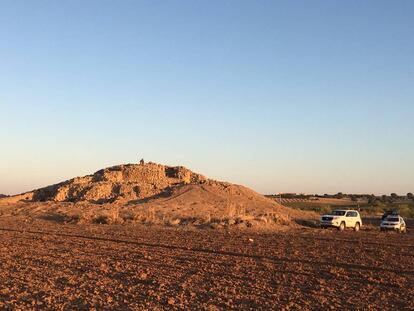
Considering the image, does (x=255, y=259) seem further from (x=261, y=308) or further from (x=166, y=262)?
(x=261, y=308)

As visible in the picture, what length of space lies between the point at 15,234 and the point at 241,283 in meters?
18.8

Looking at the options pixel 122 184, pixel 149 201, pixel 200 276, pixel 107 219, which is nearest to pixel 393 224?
pixel 107 219

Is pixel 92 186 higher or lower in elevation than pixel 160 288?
higher

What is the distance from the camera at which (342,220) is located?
41062mm

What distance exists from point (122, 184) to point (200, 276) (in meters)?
50.2

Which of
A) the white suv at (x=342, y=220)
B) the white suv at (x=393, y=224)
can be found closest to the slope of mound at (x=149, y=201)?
the white suv at (x=342, y=220)

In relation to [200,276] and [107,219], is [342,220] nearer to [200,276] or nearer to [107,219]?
[107,219]

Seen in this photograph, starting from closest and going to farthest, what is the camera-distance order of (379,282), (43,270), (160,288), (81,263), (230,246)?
(160,288)
(379,282)
(43,270)
(81,263)
(230,246)

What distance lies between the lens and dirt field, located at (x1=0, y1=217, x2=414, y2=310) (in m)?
11.9

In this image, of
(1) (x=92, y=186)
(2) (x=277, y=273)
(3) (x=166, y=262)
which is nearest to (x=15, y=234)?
(3) (x=166, y=262)

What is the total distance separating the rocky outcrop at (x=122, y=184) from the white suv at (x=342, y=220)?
77.5ft

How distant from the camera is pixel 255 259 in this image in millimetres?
19516

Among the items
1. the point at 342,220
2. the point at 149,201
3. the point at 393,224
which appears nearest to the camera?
the point at 342,220

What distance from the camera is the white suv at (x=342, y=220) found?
134 feet
